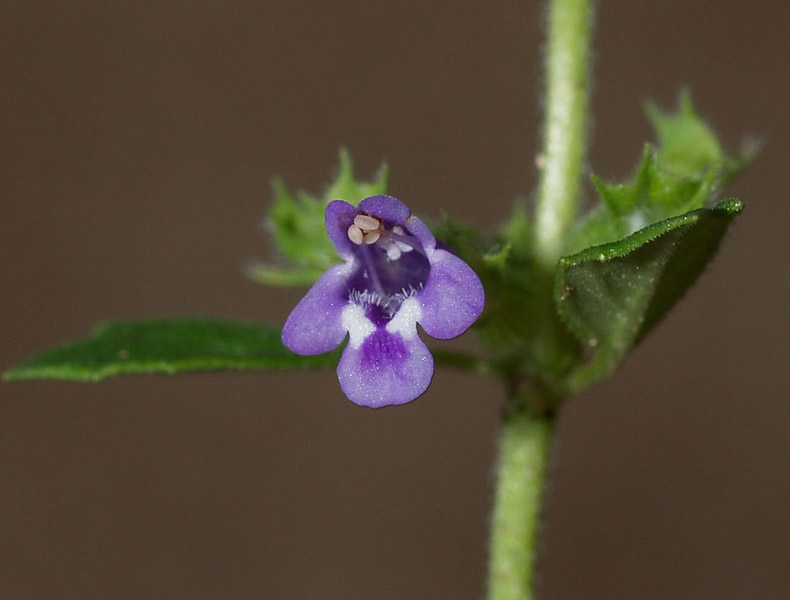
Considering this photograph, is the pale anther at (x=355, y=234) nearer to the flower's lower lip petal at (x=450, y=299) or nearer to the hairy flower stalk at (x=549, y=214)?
the flower's lower lip petal at (x=450, y=299)

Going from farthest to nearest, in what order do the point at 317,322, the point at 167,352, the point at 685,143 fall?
the point at 685,143 → the point at 167,352 → the point at 317,322

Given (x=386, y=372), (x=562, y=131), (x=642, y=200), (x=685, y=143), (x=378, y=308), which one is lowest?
(x=386, y=372)

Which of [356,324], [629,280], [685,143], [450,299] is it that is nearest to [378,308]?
[356,324]

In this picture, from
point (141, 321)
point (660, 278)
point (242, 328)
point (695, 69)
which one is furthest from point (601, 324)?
point (695, 69)

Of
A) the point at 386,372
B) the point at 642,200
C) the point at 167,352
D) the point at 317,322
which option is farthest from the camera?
the point at 167,352

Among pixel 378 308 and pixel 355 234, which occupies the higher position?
pixel 355 234

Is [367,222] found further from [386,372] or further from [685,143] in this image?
[685,143]

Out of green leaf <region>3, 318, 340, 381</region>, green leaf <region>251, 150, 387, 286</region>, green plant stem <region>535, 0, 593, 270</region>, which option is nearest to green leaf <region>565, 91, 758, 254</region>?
green plant stem <region>535, 0, 593, 270</region>

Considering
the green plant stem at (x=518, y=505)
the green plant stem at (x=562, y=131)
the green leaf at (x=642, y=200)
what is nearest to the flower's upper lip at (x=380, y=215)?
the green leaf at (x=642, y=200)
